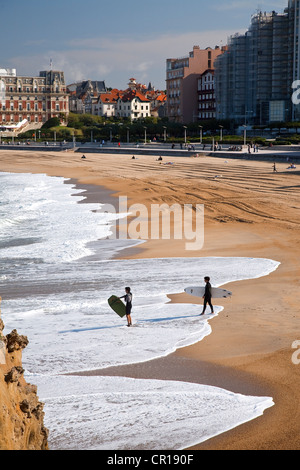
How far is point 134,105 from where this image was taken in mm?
160625

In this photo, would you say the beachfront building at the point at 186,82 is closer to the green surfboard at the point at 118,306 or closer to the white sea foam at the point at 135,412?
the green surfboard at the point at 118,306

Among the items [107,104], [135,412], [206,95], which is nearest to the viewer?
[135,412]

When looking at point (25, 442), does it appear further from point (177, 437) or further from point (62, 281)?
point (62, 281)

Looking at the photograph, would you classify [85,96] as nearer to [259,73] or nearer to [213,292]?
[259,73]

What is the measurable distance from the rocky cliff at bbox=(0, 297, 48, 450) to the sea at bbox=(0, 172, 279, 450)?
127 cm

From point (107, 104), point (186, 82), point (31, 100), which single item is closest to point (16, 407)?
point (186, 82)

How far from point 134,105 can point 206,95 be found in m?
38.9

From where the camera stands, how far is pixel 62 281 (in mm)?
17531

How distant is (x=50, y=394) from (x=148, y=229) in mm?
16949

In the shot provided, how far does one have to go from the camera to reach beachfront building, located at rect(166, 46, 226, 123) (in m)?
128

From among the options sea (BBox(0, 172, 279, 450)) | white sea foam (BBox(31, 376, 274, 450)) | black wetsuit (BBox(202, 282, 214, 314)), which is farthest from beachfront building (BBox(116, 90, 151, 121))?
white sea foam (BBox(31, 376, 274, 450))

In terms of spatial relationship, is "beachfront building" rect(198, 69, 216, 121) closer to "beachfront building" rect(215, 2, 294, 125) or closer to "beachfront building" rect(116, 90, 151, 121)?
"beachfront building" rect(215, 2, 294, 125)

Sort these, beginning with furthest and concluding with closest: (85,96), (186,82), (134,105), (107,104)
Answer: (85,96) → (107,104) → (134,105) → (186,82)

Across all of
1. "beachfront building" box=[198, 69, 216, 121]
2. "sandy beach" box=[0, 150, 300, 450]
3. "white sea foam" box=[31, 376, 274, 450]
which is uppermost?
"beachfront building" box=[198, 69, 216, 121]
